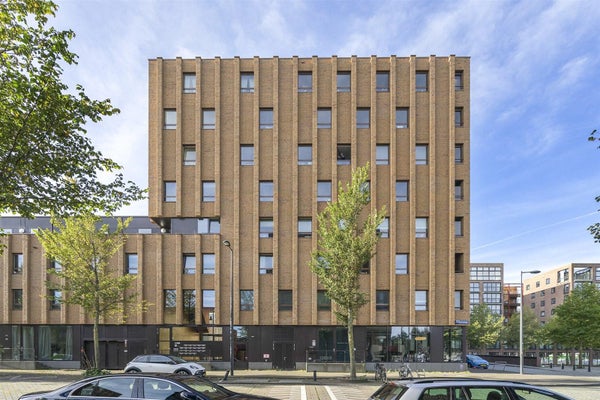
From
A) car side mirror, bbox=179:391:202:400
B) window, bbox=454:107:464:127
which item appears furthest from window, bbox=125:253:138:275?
window, bbox=454:107:464:127

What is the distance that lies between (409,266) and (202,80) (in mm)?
21652

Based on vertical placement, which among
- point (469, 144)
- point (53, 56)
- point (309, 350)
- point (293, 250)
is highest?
point (469, 144)

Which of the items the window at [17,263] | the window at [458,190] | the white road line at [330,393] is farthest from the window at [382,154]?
the window at [17,263]

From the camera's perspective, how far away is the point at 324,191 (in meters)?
32.8

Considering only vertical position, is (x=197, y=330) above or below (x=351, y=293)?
below

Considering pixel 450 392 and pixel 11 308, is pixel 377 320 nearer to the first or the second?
pixel 450 392

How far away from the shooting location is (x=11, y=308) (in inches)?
1286

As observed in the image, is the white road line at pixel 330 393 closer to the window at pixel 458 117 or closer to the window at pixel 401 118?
the window at pixel 401 118

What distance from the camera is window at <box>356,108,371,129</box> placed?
3325 centimetres

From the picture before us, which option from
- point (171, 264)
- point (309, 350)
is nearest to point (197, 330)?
point (171, 264)

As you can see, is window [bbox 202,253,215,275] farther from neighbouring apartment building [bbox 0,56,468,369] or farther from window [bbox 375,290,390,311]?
window [bbox 375,290,390,311]

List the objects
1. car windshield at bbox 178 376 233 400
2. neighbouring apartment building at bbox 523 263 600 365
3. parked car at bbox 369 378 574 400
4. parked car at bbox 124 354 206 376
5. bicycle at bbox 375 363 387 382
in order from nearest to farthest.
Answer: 1. parked car at bbox 369 378 574 400
2. car windshield at bbox 178 376 233 400
3. parked car at bbox 124 354 206 376
4. bicycle at bbox 375 363 387 382
5. neighbouring apartment building at bbox 523 263 600 365

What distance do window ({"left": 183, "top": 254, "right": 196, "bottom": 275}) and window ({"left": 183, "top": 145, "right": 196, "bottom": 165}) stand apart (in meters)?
7.23

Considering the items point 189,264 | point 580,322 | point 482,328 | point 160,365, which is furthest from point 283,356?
point 482,328
